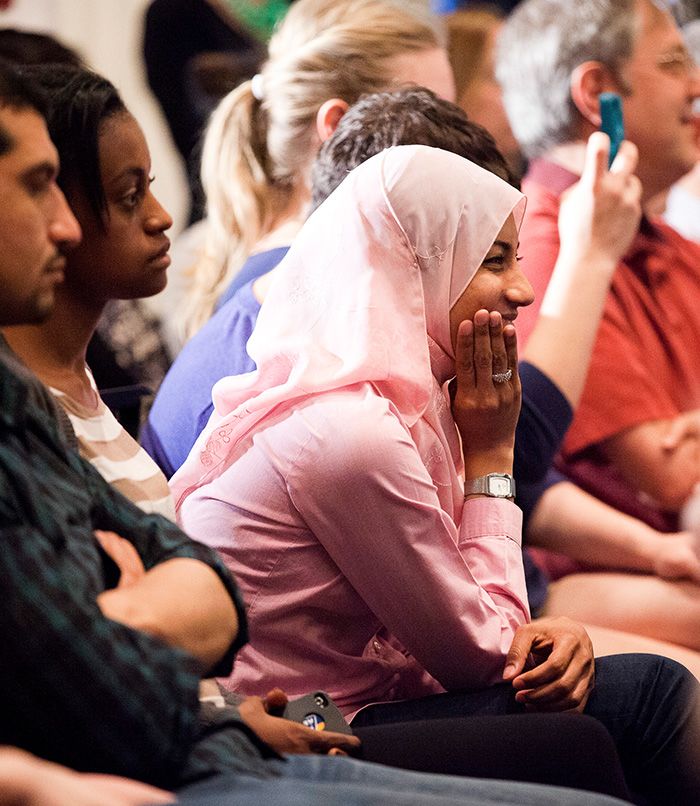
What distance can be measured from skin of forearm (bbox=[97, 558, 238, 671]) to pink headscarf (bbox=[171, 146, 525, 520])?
38 centimetres

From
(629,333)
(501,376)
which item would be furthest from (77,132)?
(629,333)

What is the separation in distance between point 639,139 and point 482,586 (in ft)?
4.33

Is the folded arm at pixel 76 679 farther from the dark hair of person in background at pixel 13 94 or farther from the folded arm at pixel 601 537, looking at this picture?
the folded arm at pixel 601 537

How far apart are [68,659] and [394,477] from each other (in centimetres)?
53

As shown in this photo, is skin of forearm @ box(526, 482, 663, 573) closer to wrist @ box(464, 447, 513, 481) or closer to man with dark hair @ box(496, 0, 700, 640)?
man with dark hair @ box(496, 0, 700, 640)

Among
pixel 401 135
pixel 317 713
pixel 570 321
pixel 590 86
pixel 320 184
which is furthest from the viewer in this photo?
pixel 590 86

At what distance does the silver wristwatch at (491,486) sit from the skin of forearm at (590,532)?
25.4 inches

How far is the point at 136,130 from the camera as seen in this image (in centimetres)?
149

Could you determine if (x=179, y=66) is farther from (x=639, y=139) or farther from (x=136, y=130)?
(x=136, y=130)

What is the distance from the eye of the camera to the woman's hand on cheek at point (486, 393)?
160 centimetres

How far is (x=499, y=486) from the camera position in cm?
162

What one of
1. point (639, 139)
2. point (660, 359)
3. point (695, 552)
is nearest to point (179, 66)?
point (639, 139)

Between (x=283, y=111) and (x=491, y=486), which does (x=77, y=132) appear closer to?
(x=491, y=486)

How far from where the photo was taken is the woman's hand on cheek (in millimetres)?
1597
